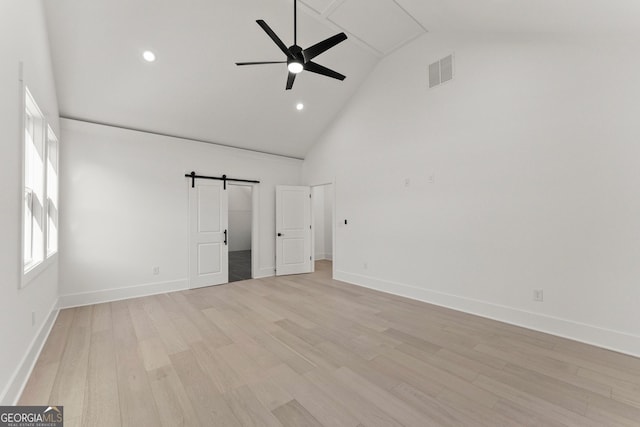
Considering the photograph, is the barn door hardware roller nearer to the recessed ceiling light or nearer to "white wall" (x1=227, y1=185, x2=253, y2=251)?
the recessed ceiling light

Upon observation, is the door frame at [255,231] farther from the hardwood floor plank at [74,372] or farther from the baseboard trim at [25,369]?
the baseboard trim at [25,369]

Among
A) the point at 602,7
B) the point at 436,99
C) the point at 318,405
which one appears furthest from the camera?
the point at 436,99

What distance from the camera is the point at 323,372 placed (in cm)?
223

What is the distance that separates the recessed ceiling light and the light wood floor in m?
3.53

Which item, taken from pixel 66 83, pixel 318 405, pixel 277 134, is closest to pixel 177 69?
pixel 66 83

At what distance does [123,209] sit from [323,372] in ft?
13.9

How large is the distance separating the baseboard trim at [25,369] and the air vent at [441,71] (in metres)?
5.61

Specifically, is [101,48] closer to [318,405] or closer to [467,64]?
[318,405]

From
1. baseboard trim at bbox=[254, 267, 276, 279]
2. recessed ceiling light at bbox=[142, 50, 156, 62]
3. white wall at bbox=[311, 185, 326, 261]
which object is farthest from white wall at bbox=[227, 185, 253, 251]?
recessed ceiling light at bbox=[142, 50, 156, 62]

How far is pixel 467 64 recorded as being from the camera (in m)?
3.63

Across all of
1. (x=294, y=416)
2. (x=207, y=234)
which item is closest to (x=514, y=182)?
(x=294, y=416)

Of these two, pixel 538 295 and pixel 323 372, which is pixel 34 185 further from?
pixel 538 295

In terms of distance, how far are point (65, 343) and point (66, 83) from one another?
337cm

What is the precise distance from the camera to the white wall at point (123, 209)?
3.94 meters
